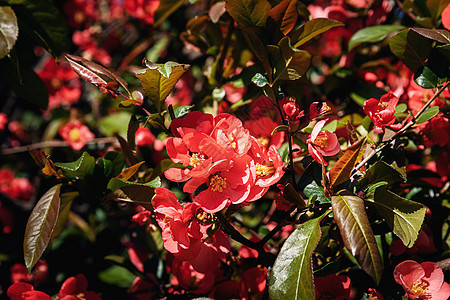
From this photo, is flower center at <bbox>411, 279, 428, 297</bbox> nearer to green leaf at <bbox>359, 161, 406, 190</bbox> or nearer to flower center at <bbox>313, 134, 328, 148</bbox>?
green leaf at <bbox>359, 161, 406, 190</bbox>

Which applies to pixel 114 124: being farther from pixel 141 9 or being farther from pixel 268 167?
pixel 268 167

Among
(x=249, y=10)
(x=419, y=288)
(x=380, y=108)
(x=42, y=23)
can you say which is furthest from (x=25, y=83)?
(x=419, y=288)

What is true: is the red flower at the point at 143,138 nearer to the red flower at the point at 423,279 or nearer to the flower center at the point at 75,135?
the flower center at the point at 75,135

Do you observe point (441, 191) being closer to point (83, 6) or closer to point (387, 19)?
point (387, 19)

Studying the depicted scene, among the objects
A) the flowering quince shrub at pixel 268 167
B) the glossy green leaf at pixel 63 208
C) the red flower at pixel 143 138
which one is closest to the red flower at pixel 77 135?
the flowering quince shrub at pixel 268 167

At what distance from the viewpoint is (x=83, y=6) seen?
1975 mm

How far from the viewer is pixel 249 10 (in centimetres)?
67

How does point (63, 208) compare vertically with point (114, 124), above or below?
above

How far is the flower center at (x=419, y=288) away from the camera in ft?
2.14

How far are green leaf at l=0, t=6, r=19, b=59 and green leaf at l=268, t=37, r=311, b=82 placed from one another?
568 millimetres

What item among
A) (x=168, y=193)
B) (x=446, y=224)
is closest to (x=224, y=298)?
(x=168, y=193)

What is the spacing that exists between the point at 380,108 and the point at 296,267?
36cm

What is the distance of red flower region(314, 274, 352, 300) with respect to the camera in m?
0.73

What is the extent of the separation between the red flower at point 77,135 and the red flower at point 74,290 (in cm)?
60
